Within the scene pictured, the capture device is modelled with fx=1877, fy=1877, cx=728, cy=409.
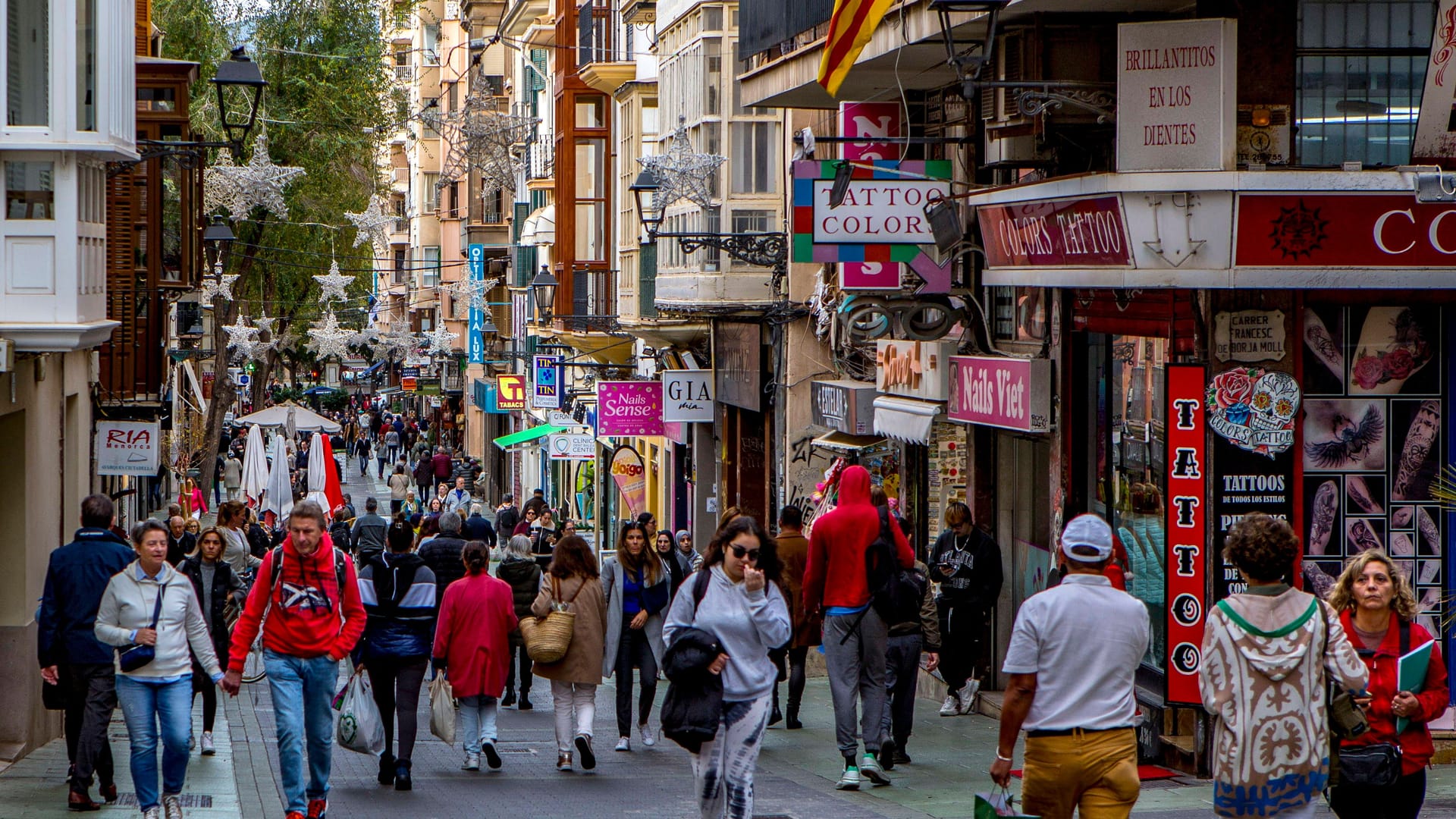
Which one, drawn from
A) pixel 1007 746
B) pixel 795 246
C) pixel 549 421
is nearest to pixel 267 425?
pixel 549 421

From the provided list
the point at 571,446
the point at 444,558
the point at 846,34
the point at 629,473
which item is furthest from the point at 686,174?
the point at 444,558

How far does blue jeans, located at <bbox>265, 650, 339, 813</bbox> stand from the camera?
31.8 feet

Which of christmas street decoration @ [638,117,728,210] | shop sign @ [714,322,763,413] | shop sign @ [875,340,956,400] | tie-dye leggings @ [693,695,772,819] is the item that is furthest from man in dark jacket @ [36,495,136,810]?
shop sign @ [714,322,763,413]

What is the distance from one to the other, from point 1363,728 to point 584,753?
252 inches

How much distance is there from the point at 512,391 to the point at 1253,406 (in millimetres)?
40774

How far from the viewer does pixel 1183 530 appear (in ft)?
38.0

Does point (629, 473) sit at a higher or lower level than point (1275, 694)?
lower

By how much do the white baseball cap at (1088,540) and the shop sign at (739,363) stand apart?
63.1 feet

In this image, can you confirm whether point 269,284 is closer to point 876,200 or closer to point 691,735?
point 876,200

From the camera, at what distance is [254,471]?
3316 centimetres

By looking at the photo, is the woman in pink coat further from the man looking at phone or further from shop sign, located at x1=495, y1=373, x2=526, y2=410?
shop sign, located at x1=495, y1=373, x2=526, y2=410

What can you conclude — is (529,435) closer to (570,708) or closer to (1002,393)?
(1002,393)

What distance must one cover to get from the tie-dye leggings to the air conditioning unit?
4965mm

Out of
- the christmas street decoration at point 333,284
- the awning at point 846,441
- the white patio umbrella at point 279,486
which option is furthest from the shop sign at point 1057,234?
the christmas street decoration at point 333,284
